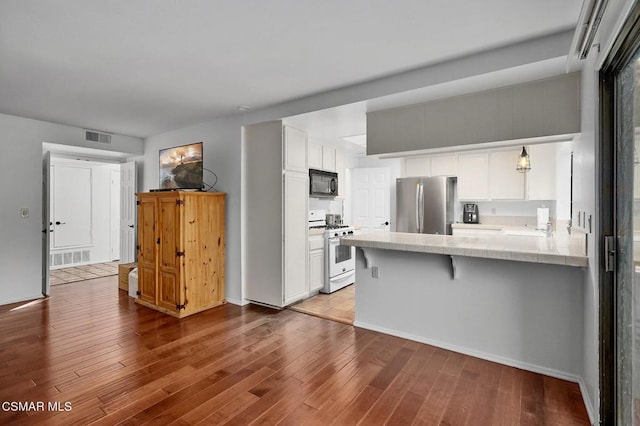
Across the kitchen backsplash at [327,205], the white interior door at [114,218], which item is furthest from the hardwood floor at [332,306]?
the white interior door at [114,218]

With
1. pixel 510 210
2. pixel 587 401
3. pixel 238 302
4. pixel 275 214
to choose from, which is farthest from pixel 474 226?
pixel 238 302

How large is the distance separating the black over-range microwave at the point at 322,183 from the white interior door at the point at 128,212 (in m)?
3.22

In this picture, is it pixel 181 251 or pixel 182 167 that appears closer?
pixel 181 251

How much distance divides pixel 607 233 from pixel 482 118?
4.89 feet

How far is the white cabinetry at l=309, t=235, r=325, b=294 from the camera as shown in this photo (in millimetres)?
4613

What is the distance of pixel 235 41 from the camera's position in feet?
7.88

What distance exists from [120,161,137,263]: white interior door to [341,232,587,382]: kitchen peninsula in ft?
14.2

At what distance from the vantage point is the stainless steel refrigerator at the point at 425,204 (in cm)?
553

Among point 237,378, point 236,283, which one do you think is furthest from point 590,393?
point 236,283

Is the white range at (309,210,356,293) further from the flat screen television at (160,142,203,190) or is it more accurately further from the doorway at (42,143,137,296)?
the doorway at (42,143,137,296)

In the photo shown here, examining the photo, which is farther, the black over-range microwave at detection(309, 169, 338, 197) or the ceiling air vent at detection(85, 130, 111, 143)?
the ceiling air vent at detection(85, 130, 111, 143)

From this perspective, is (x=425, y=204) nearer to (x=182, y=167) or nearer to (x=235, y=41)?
(x=182, y=167)

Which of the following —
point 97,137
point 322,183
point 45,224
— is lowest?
point 45,224

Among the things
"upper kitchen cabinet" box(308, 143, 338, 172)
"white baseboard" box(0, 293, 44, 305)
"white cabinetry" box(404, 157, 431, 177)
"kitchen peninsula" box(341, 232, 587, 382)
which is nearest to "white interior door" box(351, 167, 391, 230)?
"white cabinetry" box(404, 157, 431, 177)
